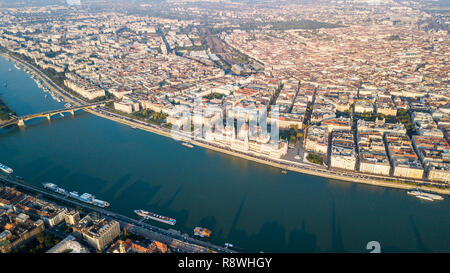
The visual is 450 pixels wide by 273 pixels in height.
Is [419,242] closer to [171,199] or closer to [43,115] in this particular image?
[171,199]

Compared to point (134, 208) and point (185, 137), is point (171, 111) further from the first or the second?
point (134, 208)

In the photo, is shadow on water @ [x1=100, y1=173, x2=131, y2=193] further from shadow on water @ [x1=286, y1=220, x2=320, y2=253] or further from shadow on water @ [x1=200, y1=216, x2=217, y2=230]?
shadow on water @ [x1=286, y1=220, x2=320, y2=253]

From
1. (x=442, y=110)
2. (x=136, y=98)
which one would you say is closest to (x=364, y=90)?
(x=442, y=110)

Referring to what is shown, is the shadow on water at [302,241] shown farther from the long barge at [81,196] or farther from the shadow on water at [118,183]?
the shadow on water at [118,183]

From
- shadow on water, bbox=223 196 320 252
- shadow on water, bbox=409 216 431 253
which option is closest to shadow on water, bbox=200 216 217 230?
shadow on water, bbox=223 196 320 252

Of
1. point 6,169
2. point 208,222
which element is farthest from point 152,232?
point 6,169

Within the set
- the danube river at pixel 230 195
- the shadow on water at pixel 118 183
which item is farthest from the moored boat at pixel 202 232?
the shadow on water at pixel 118 183
